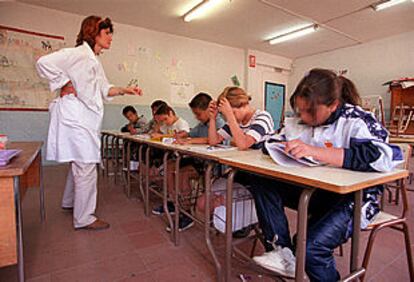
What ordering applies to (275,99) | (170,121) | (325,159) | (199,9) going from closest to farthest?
(325,159)
(170,121)
(199,9)
(275,99)

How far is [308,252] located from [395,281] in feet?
2.64

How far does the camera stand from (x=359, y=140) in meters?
0.83

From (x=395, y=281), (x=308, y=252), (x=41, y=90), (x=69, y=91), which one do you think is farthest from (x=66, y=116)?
(x=41, y=90)

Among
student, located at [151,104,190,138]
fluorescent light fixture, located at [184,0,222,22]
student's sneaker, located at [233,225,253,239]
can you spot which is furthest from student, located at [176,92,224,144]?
fluorescent light fixture, located at [184,0,222,22]

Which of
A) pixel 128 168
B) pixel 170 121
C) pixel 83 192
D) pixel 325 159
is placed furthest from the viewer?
pixel 170 121

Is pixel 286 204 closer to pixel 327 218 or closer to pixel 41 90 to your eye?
pixel 327 218

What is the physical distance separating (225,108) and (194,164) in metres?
0.68

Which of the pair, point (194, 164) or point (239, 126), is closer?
point (239, 126)

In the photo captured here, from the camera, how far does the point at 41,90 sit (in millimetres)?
3748

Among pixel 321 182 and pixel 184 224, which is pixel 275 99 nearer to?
pixel 184 224

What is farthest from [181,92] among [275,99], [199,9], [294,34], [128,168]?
[128,168]

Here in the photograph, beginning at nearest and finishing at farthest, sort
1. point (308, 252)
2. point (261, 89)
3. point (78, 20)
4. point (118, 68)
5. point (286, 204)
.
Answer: point (308, 252), point (286, 204), point (78, 20), point (118, 68), point (261, 89)

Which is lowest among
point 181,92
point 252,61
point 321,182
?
point 321,182

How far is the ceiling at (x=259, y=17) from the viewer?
12.0ft
